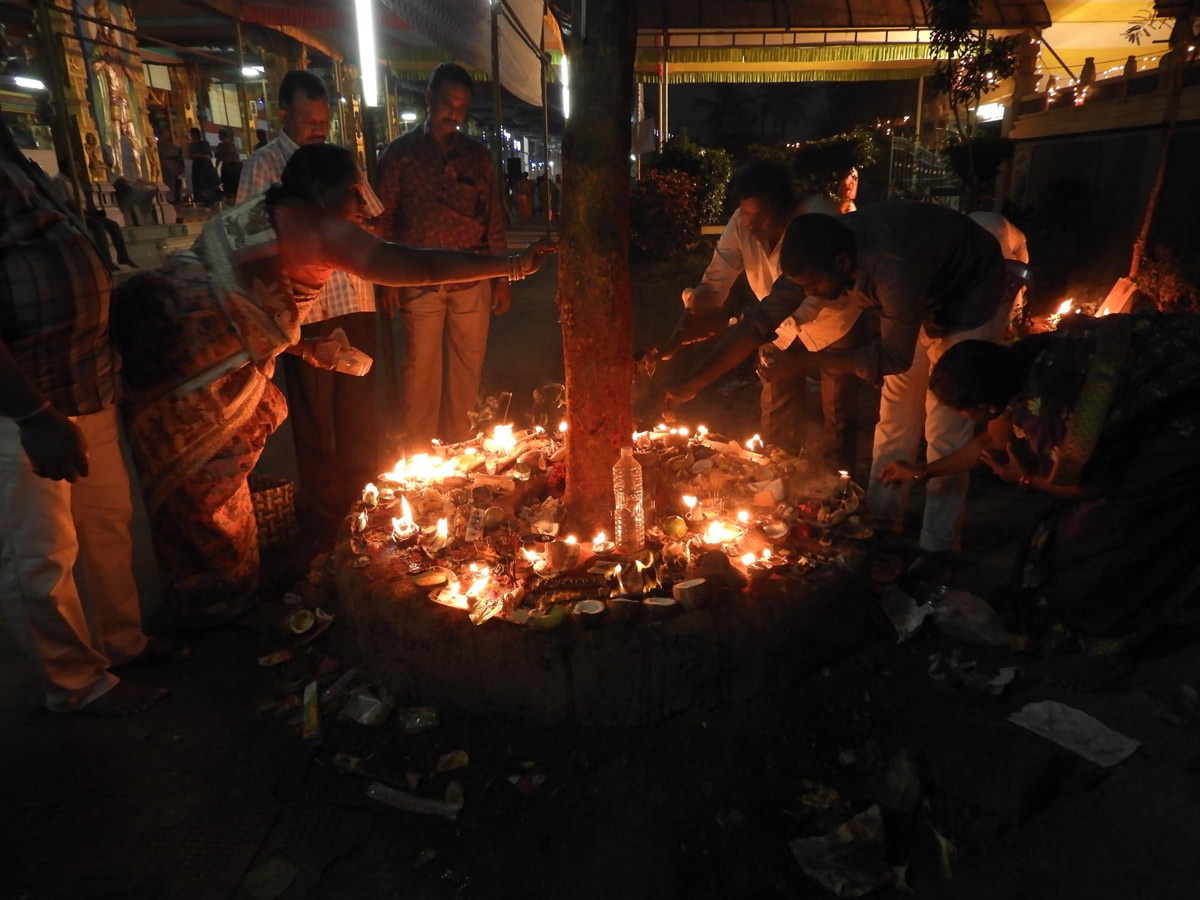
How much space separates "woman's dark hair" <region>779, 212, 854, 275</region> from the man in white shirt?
2.40ft

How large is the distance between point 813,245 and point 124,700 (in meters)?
3.36

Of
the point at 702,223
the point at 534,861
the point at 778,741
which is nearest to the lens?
the point at 534,861

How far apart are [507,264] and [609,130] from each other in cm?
76

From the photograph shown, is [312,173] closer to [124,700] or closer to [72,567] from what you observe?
[72,567]

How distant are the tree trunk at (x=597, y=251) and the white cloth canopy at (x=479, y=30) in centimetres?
293

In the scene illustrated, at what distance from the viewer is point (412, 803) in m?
2.55

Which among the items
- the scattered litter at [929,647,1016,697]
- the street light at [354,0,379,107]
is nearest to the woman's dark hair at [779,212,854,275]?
the scattered litter at [929,647,1016,697]

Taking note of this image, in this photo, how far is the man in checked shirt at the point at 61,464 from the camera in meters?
2.48

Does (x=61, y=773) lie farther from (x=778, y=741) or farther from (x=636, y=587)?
(x=778, y=741)

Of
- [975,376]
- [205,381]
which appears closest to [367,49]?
[205,381]

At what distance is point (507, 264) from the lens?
329cm

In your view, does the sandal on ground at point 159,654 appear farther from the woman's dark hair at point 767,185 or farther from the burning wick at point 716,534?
the woman's dark hair at point 767,185

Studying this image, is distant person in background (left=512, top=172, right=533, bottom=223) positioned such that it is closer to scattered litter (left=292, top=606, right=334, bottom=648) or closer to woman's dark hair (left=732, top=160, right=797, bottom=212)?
woman's dark hair (left=732, top=160, right=797, bottom=212)

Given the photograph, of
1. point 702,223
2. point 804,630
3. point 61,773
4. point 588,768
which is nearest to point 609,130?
point 804,630
